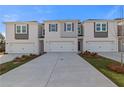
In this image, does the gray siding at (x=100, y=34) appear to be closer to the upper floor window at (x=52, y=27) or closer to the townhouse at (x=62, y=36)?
the townhouse at (x=62, y=36)

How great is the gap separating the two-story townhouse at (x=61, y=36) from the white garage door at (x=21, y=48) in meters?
2.30

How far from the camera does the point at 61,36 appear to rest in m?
33.2

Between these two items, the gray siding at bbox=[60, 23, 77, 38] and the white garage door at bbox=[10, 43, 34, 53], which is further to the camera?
the white garage door at bbox=[10, 43, 34, 53]

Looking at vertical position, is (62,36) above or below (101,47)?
above

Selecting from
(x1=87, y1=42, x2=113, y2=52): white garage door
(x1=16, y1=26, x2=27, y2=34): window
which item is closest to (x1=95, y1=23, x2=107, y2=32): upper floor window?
(x1=87, y1=42, x2=113, y2=52): white garage door

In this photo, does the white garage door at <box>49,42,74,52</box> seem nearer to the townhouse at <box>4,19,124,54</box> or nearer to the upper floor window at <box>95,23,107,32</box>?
the townhouse at <box>4,19,124,54</box>

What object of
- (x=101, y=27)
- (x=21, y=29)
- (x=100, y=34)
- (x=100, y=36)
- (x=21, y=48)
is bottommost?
(x=21, y=48)

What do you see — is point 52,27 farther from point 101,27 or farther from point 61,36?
point 101,27

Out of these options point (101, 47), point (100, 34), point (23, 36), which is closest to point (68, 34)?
point (100, 34)

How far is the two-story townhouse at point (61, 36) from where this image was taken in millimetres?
33094

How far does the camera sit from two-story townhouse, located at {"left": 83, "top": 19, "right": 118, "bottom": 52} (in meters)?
33.0

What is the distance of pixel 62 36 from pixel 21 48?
21.0 feet
